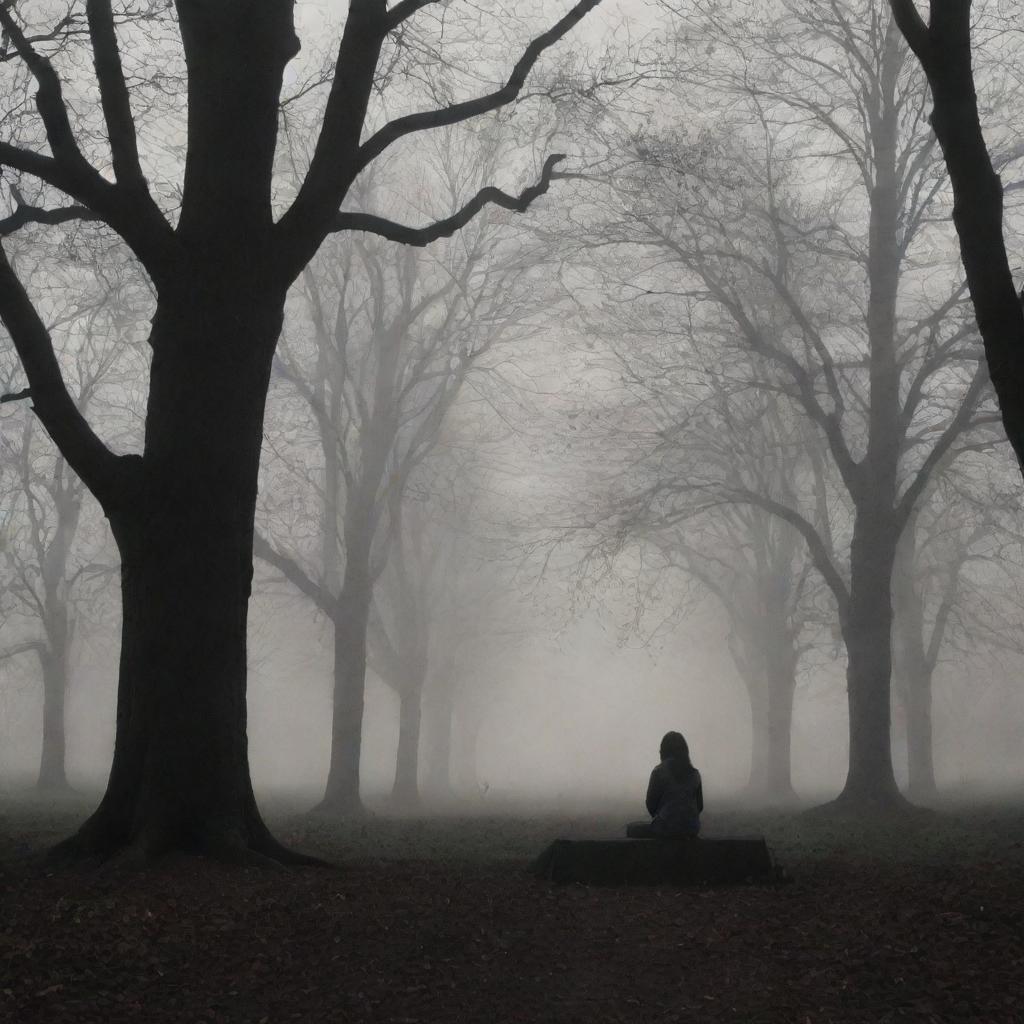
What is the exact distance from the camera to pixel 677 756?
9.55m

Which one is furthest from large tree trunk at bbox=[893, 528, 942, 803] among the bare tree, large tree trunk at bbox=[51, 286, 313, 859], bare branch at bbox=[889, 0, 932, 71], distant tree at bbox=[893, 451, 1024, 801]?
large tree trunk at bbox=[51, 286, 313, 859]

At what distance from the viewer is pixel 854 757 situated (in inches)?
737

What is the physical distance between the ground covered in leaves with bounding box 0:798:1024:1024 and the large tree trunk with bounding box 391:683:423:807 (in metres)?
18.8

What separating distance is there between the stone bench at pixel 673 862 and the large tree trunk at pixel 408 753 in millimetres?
→ 18354

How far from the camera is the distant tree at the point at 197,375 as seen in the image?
8344 millimetres

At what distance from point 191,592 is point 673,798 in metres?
3.94

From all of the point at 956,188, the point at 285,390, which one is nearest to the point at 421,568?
the point at 285,390

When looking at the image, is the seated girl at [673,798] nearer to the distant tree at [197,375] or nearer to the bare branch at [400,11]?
the distant tree at [197,375]

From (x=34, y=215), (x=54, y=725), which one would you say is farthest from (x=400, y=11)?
(x=54, y=725)

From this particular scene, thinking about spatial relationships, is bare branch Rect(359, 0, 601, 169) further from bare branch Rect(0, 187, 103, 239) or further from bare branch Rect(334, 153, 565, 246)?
bare branch Rect(0, 187, 103, 239)

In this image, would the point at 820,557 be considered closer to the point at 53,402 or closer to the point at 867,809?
the point at 867,809

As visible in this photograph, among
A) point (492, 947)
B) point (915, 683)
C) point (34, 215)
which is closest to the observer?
point (492, 947)

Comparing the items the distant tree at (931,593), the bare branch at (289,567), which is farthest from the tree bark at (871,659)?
the bare branch at (289,567)

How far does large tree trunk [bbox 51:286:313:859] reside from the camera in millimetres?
8281
